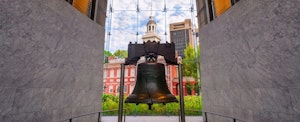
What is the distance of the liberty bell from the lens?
2.16 meters

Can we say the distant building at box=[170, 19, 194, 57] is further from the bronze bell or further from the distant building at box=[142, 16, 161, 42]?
the bronze bell

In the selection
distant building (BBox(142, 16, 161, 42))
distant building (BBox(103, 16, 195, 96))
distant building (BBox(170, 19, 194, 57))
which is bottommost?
distant building (BBox(103, 16, 195, 96))

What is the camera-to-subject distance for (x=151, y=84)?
239 cm

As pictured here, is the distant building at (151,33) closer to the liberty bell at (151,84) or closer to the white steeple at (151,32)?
the white steeple at (151,32)

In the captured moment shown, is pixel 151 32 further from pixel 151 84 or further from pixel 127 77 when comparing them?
pixel 151 84

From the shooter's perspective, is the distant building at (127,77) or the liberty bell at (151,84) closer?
the liberty bell at (151,84)

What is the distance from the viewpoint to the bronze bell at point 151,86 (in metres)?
2.13

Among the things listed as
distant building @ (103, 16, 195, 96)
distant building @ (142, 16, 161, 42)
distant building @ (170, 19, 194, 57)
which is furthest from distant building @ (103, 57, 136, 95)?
distant building @ (170, 19, 194, 57)

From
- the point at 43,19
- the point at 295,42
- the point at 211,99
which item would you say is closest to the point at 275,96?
the point at 295,42

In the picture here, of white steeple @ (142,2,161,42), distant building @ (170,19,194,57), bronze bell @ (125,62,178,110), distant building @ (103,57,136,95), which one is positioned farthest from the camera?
distant building @ (170,19,194,57)

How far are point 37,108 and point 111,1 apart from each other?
6.86m

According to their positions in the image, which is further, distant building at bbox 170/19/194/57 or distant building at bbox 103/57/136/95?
distant building at bbox 170/19/194/57

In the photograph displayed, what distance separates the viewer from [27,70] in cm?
232

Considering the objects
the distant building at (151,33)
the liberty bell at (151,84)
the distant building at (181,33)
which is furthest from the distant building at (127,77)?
the liberty bell at (151,84)
